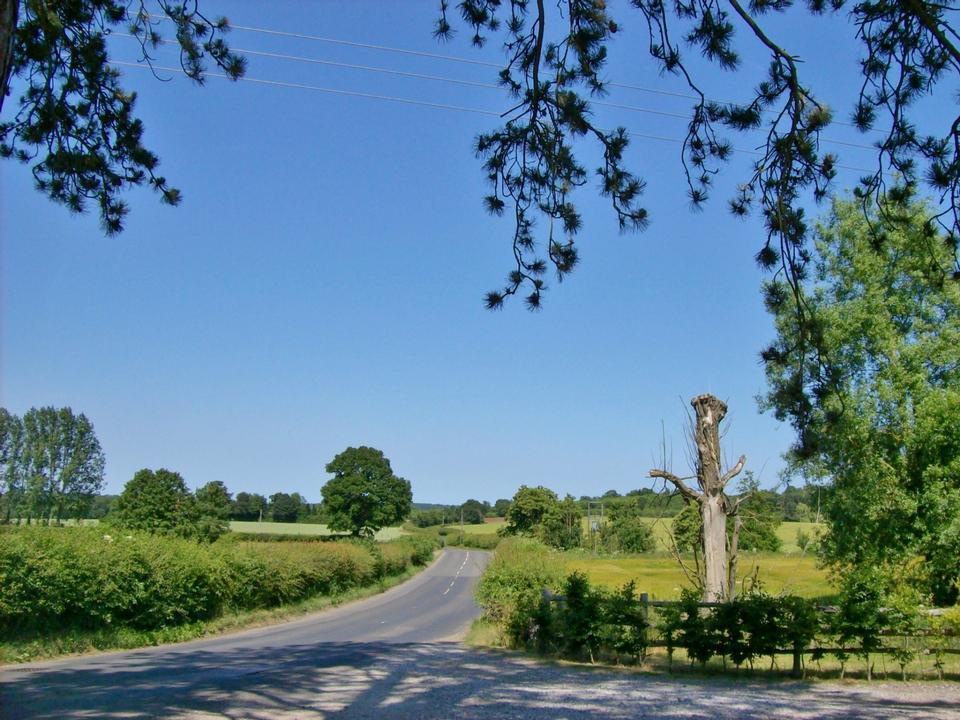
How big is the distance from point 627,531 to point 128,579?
57.6 m

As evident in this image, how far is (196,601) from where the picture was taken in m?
23.3

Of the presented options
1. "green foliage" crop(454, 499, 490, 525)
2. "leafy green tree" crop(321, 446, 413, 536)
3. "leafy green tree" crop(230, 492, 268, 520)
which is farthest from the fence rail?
"green foliage" crop(454, 499, 490, 525)

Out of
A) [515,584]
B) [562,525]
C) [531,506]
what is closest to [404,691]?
[515,584]

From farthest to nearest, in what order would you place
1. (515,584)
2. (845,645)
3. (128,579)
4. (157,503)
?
(157,503), (128,579), (515,584), (845,645)

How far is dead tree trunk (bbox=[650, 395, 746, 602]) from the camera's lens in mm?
15195

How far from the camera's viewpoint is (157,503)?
2035 inches

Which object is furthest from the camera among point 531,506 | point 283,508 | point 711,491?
point 283,508

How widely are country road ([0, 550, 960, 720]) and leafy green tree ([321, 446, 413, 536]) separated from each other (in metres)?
56.7

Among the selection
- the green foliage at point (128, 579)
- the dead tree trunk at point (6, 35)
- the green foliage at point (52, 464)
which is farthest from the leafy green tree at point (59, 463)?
the dead tree trunk at point (6, 35)

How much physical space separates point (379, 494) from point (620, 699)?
65.5m

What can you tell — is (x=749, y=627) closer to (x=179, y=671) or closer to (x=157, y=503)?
(x=179, y=671)

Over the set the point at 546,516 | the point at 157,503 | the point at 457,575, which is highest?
the point at 546,516

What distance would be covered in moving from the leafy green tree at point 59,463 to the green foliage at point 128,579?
19483 millimetres

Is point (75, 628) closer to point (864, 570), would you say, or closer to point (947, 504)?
point (864, 570)
